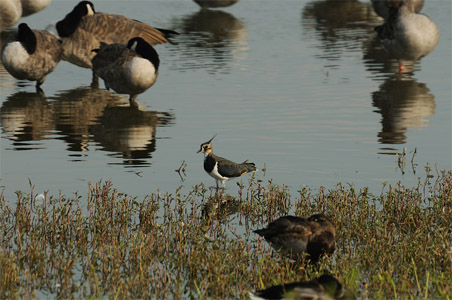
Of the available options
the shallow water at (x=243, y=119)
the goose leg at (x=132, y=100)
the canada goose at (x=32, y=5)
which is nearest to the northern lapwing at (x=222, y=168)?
the shallow water at (x=243, y=119)

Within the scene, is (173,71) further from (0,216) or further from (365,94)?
(0,216)

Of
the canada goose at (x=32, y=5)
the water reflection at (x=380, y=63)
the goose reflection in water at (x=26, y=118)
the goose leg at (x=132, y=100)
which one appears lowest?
the goose reflection in water at (x=26, y=118)

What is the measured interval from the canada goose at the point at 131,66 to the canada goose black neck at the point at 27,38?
211cm

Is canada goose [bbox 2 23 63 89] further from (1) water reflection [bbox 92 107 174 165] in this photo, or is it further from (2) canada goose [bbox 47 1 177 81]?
(1) water reflection [bbox 92 107 174 165]

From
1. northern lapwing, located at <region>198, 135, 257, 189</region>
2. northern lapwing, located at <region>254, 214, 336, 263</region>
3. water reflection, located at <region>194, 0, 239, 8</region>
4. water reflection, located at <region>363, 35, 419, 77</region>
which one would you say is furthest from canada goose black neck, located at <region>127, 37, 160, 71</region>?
water reflection, located at <region>194, 0, 239, 8</region>

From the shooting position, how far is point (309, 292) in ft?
23.3

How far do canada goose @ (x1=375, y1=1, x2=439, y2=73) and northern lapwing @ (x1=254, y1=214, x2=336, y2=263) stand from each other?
12.9 metres

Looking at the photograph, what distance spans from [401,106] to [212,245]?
10433 mm

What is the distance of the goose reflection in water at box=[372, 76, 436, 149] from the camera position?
16172mm

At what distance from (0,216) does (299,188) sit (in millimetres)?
4111

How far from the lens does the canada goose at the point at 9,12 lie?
101 ft

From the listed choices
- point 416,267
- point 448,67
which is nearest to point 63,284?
point 416,267

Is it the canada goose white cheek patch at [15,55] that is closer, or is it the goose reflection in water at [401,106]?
the goose reflection in water at [401,106]

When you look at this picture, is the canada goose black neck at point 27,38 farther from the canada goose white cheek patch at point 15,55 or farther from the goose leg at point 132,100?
the goose leg at point 132,100
